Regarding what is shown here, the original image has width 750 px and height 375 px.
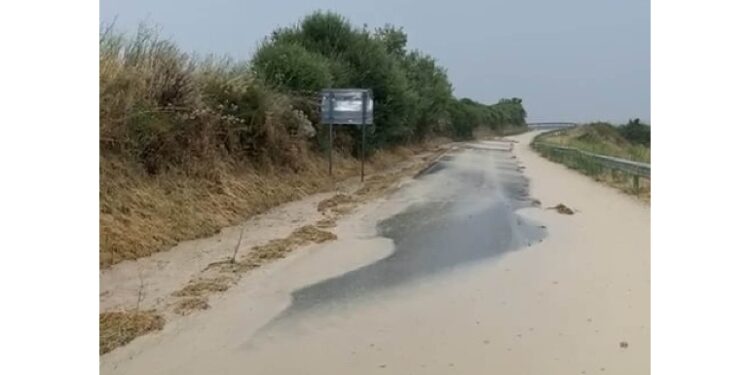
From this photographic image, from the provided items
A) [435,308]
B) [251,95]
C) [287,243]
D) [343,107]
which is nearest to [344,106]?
[343,107]

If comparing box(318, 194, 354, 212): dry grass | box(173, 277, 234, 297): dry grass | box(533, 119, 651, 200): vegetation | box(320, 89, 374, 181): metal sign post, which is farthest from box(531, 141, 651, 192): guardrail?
box(173, 277, 234, 297): dry grass

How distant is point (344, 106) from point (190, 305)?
1054 cm

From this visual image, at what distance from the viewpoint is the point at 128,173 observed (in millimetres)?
7801

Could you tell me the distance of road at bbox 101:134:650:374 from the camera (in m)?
3.74

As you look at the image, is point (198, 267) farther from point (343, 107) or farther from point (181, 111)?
A: point (343, 107)

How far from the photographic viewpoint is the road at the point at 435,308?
12.3 ft

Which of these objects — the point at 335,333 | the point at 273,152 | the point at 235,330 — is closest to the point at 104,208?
the point at 235,330

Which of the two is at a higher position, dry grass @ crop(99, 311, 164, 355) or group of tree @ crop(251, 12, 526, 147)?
group of tree @ crop(251, 12, 526, 147)

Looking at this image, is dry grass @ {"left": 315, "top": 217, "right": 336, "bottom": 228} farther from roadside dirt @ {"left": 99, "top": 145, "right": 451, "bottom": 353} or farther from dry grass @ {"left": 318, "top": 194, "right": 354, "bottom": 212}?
Answer: dry grass @ {"left": 318, "top": 194, "right": 354, "bottom": 212}

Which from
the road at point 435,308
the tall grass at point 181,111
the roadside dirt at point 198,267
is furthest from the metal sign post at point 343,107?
the road at point 435,308

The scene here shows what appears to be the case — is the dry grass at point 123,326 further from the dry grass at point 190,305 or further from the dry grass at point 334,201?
the dry grass at point 334,201

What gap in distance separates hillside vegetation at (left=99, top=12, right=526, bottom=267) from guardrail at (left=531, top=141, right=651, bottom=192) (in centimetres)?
178

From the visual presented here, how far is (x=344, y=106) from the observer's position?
15.1 m

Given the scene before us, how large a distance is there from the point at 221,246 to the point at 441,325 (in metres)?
3.56
